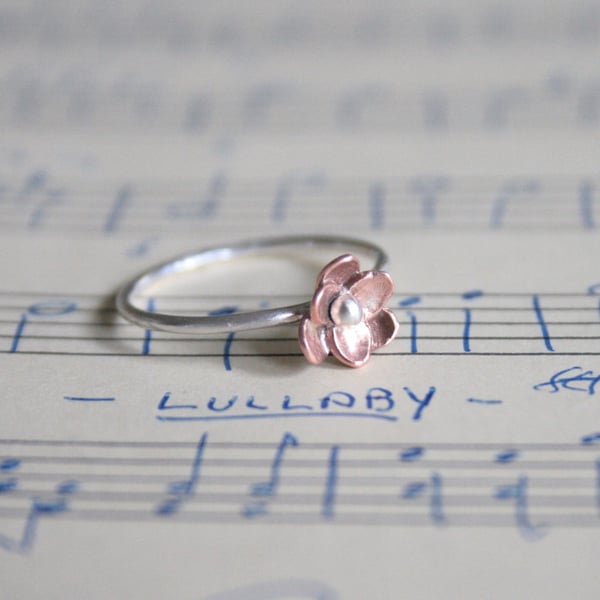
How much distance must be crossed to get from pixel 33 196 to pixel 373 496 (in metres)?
0.57

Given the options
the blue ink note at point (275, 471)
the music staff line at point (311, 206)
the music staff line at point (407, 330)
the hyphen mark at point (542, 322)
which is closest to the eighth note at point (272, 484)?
the blue ink note at point (275, 471)

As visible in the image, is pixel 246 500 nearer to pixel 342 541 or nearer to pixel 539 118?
pixel 342 541

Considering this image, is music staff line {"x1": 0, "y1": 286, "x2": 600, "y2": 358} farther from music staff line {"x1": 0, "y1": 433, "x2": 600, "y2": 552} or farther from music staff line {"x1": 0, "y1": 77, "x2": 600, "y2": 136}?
music staff line {"x1": 0, "y1": 77, "x2": 600, "y2": 136}

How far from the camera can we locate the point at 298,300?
31.0 inches

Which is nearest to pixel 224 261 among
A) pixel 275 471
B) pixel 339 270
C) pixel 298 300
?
pixel 298 300

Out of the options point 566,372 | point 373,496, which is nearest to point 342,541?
point 373,496

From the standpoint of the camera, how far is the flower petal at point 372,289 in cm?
68

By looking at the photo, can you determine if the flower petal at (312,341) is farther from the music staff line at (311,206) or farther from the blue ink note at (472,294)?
the music staff line at (311,206)

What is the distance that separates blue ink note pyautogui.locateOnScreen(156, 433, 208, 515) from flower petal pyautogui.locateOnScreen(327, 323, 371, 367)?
0.42 ft

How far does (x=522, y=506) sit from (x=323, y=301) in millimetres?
200

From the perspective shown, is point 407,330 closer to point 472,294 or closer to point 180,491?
point 472,294

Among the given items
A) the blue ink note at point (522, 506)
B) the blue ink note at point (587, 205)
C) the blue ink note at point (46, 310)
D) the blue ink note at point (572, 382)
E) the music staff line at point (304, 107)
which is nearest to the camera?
the blue ink note at point (522, 506)

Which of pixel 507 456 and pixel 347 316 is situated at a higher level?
pixel 347 316

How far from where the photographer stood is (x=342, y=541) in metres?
0.55
